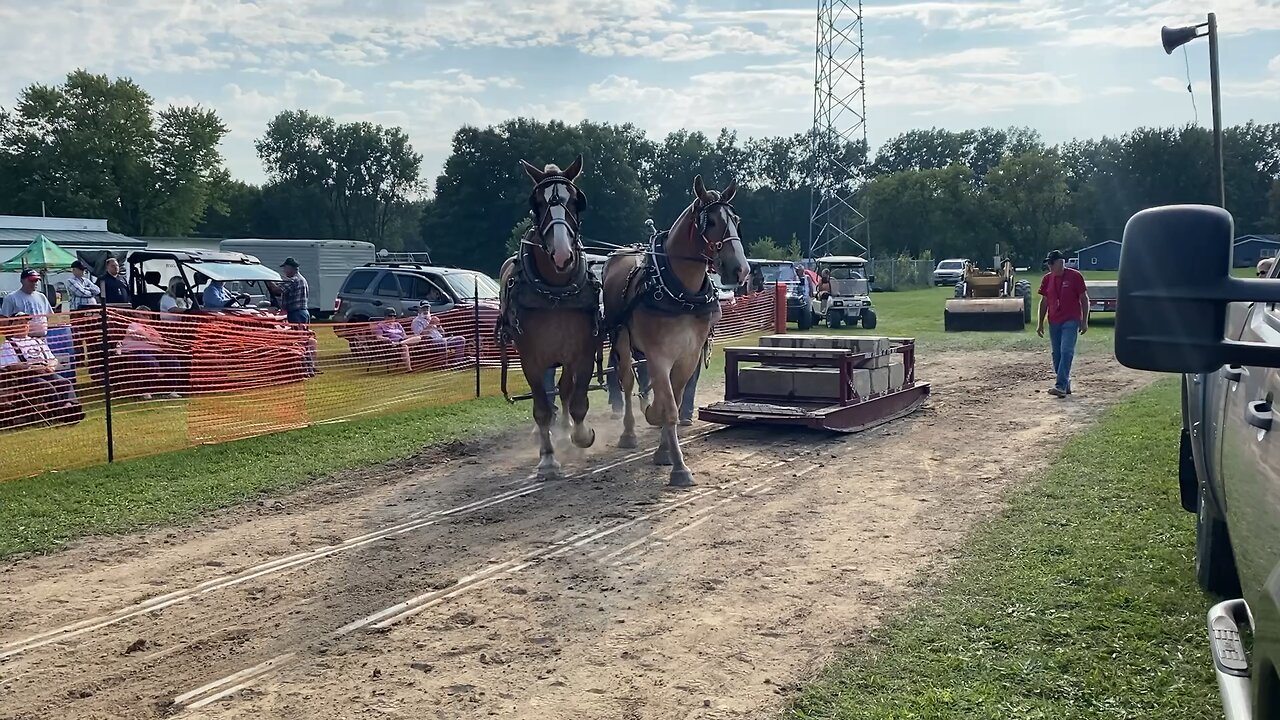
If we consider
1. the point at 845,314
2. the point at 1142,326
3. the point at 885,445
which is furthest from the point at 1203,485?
the point at 845,314

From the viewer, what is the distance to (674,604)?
216 inches

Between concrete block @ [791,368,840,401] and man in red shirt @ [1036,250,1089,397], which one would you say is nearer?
concrete block @ [791,368,840,401]

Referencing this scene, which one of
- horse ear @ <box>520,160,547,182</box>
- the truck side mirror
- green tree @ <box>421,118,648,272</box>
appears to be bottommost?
the truck side mirror

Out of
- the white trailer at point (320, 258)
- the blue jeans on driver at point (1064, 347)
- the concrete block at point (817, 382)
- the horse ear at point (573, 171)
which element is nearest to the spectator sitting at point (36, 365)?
the horse ear at point (573, 171)

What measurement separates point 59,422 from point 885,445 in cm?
890

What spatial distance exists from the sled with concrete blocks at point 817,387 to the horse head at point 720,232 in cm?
232

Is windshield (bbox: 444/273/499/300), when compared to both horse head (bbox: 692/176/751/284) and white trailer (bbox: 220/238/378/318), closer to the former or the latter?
horse head (bbox: 692/176/751/284)

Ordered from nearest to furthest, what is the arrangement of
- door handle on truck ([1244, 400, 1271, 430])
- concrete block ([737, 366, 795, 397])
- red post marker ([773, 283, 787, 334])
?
door handle on truck ([1244, 400, 1271, 430]) < concrete block ([737, 366, 795, 397]) < red post marker ([773, 283, 787, 334])

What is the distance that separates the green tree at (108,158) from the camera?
217ft

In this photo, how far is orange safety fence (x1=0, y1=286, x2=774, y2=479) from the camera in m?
10.4

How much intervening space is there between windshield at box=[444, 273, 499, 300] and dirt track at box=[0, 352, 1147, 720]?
32.4 feet

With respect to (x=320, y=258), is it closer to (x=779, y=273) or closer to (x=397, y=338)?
(x=779, y=273)

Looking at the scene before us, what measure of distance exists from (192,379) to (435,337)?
4.16 metres

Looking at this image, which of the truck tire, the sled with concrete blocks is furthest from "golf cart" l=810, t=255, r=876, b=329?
the truck tire
